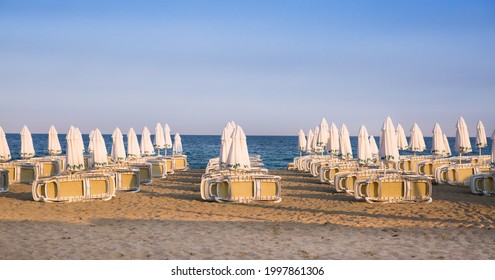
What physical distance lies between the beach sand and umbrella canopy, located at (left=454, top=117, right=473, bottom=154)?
197 inches

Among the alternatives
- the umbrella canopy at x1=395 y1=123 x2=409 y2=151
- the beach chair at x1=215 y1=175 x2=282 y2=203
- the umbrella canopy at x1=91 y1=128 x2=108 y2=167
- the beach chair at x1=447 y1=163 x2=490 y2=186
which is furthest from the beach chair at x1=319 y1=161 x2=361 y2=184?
the umbrella canopy at x1=395 y1=123 x2=409 y2=151

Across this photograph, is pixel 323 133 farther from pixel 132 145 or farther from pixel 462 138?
pixel 132 145

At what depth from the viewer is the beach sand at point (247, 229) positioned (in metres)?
6.64

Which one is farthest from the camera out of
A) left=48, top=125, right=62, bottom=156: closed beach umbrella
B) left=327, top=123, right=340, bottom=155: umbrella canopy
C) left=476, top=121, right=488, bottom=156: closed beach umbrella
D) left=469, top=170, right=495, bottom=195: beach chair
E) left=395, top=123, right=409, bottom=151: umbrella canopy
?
left=395, top=123, right=409, bottom=151: umbrella canopy

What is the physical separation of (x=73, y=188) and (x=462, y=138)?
12878mm

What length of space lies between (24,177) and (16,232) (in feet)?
28.5

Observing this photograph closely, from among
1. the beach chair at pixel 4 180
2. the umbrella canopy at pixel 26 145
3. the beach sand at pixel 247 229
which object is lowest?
the beach sand at pixel 247 229

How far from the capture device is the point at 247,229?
827 centimetres

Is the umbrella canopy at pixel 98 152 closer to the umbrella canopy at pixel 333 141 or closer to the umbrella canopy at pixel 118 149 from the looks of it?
the umbrella canopy at pixel 118 149

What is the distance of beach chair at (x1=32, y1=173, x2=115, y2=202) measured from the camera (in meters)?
11.5

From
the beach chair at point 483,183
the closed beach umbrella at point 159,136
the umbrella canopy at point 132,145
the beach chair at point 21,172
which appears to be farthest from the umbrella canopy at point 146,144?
the beach chair at point 483,183

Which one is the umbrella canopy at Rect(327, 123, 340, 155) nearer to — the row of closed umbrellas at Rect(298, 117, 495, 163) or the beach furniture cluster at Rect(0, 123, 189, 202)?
the row of closed umbrellas at Rect(298, 117, 495, 163)

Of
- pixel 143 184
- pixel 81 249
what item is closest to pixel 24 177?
pixel 143 184

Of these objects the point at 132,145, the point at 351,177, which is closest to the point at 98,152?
the point at 132,145
